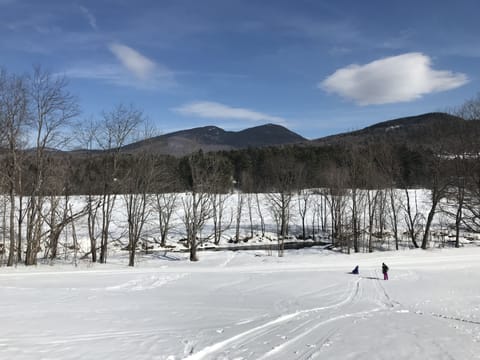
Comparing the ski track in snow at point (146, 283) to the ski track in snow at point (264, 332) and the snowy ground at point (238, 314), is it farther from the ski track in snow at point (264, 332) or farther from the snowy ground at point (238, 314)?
the ski track in snow at point (264, 332)

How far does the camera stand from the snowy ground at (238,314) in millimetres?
7875

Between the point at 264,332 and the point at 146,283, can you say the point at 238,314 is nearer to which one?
the point at 264,332

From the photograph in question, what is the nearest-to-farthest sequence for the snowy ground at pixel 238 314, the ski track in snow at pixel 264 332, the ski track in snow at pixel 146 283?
the ski track in snow at pixel 264 332, the snowy ground at pixel 238 314, the ski track in snow at pixel 146 283

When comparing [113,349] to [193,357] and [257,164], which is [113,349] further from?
[257,164]

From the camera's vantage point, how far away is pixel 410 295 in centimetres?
1667

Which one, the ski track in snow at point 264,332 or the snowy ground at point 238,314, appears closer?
the ski track in snow at point 264,332

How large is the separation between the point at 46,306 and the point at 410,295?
1467 centimetres

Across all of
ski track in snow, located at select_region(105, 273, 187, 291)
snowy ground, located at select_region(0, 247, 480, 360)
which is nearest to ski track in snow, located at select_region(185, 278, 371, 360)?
snowy ground, located at select_region(0, 247, 480, 360)

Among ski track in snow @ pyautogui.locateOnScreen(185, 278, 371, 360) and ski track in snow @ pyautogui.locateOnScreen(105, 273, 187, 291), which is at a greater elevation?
ski track in snow @ pyautogui.locateOnScreen(185, 278, 371, 360)

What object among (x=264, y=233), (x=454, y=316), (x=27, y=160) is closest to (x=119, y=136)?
(x=27, y=160)

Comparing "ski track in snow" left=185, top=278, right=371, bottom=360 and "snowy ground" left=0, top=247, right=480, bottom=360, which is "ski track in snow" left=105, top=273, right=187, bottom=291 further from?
"ski track in snow" left=185, top=278, right=371, bottom=360

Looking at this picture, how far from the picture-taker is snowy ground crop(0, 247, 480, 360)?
25.8ft

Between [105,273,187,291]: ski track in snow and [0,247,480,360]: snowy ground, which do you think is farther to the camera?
[105,273,187,291]: ski track in snow

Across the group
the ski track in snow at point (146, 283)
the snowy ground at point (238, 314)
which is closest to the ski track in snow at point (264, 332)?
the snowy ground at point (238, 314)
